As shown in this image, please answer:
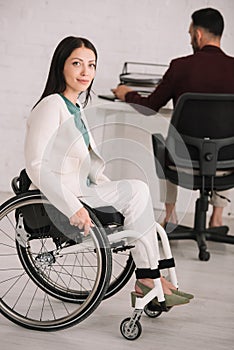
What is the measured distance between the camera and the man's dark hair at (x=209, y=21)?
12.7 feet

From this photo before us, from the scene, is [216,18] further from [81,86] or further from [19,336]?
[19,336]

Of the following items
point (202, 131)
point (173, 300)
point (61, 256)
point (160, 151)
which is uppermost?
point (202, 131)

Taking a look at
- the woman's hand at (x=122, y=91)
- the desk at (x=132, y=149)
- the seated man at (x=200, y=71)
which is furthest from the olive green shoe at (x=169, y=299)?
the desk at (x=132, y=149)

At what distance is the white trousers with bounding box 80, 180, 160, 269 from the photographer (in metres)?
2.75

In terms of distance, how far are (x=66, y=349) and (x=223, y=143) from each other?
1.44 meters

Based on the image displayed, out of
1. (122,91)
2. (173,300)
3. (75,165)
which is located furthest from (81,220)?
(122,91)

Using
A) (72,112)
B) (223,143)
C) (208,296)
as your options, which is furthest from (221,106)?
(72,112)

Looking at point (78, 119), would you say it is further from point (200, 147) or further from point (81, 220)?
point (200, 147)

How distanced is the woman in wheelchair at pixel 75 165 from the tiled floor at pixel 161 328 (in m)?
0.13

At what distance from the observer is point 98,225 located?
8.66ft

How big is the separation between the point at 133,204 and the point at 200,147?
1.06m

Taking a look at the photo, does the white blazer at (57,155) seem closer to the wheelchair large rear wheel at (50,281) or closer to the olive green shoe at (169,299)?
the wheelchair large rear wheel at (50,281)

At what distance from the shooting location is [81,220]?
8.57 feet

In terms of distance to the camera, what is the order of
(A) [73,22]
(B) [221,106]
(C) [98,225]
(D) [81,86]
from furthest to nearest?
(A) [73,22] < (B) [221,106] < (D) [81,86] < (C) [98,225]
